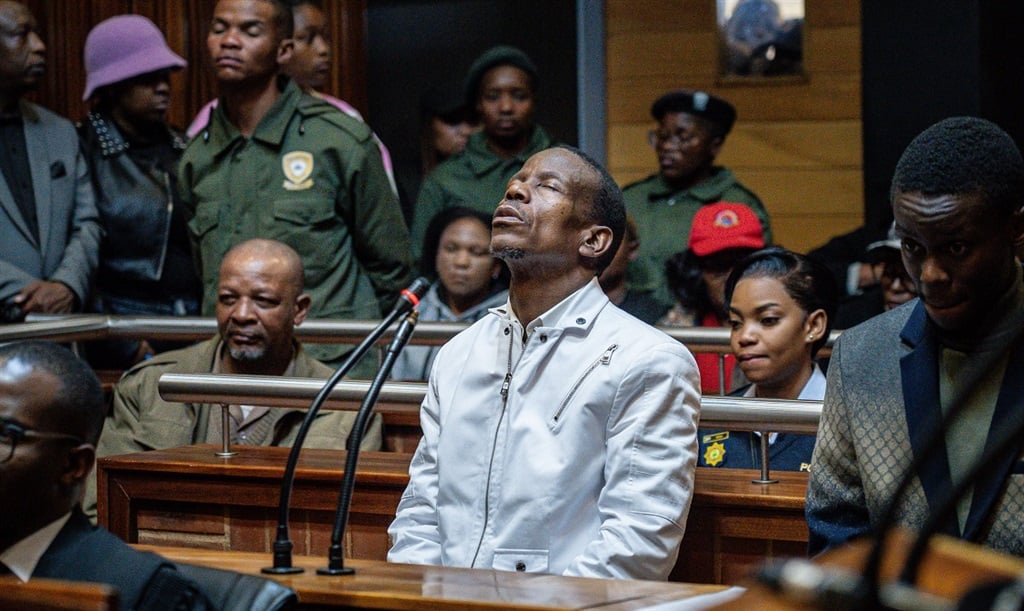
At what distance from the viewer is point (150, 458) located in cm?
343

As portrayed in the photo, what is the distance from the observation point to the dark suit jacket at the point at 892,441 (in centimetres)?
211

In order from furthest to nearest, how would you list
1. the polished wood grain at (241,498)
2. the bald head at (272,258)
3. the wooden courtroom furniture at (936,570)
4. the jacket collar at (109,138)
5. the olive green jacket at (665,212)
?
the jacket collar at (109,138), the olive green jacket at (665,212), the bald head at (272,258), the polished wood grain at (241,498), the wooden courtroom furniture at (936,570)

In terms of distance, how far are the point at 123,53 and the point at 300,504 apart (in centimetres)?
273

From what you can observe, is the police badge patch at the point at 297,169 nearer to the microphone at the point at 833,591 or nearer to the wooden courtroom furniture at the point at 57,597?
the wooden courtroom furniture at the point at 57,597

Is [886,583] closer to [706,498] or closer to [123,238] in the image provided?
[706,498]

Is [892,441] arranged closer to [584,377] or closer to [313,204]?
[584,377]

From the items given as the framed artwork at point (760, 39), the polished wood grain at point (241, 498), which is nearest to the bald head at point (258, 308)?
the polished wood grain at point (241, 498)

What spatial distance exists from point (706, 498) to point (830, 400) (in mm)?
641

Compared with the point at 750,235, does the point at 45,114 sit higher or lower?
higher

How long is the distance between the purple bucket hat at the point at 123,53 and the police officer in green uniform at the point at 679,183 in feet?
5.70

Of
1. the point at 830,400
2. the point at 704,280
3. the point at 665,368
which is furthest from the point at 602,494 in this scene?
the point at 704,280

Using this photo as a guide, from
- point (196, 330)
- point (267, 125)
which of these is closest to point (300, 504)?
point (196, 330)

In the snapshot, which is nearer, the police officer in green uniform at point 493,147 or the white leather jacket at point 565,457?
the white leather jacket at point 565,457

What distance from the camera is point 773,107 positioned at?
6352 millimetres
